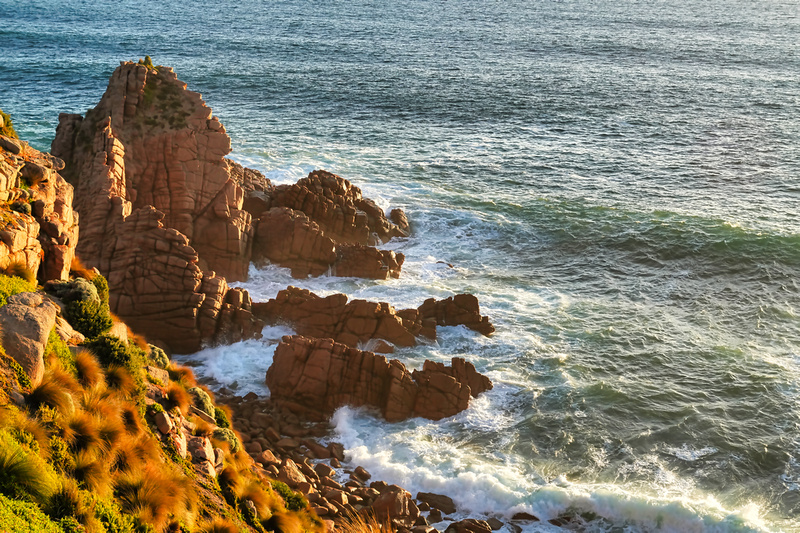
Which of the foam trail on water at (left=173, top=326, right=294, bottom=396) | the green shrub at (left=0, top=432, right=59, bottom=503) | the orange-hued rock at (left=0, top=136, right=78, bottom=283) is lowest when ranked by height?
the foam trail on water at (left=173, top=326, right=294, bottom=396)

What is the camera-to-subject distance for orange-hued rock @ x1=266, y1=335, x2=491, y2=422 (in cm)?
2944

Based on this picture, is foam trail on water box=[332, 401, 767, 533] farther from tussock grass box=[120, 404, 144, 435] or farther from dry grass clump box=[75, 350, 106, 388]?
dry grass clump box=[75, 350, 106, 388]

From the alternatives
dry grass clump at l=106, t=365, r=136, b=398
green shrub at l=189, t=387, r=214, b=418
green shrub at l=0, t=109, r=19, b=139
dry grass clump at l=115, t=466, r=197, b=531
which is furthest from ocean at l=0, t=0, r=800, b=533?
green shrub at l=0, t=109, r=19, b=139

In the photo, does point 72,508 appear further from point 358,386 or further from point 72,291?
point 358,386

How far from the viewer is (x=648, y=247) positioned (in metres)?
47.6

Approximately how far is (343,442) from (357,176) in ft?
110

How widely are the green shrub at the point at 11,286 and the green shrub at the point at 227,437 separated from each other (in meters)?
6.61

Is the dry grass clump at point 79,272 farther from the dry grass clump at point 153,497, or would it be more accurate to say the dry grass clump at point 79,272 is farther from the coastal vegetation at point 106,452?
the dry grass clump at point 153,497

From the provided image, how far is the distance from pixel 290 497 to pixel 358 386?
342 inches

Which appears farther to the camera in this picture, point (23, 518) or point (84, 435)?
point (84, 435)

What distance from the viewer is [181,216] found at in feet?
124

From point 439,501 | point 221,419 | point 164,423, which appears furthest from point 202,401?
point 439,501

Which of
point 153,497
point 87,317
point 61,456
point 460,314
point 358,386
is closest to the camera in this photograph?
point 61,456

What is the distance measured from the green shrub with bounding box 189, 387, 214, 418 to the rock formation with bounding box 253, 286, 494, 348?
35.5 ft
